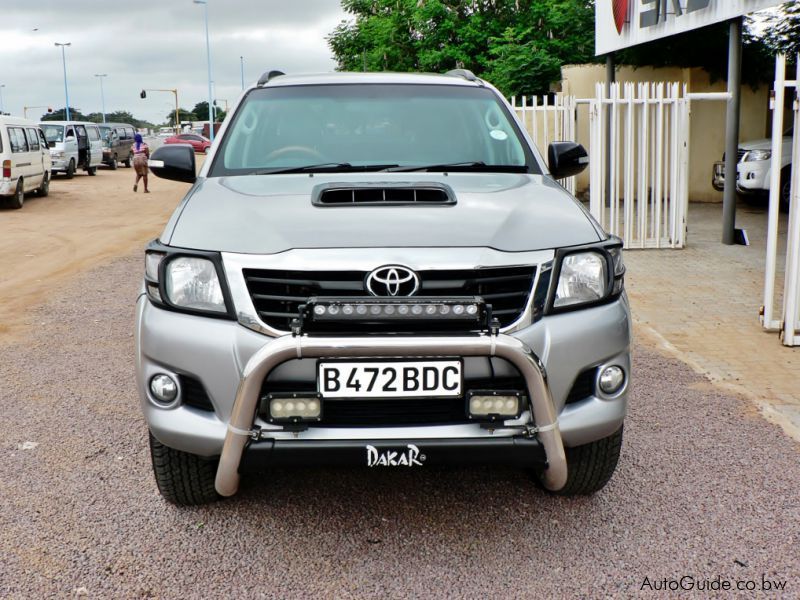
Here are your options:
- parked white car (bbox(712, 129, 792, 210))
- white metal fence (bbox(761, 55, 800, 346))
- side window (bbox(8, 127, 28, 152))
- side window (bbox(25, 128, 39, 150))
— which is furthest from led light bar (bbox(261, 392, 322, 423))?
side window (bbox(25, 128, 39, 150))

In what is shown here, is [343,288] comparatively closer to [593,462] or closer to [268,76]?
[593,462]

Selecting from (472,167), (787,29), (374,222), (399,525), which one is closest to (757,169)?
(787,29)

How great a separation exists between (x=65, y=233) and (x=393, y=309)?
14.1 metres

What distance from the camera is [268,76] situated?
5.04m

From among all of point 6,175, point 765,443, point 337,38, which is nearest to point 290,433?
point 765,443

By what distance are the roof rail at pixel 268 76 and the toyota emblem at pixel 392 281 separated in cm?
218

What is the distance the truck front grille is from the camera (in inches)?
117

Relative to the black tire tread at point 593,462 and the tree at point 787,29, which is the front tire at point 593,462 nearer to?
the black tire tread at point 593,462

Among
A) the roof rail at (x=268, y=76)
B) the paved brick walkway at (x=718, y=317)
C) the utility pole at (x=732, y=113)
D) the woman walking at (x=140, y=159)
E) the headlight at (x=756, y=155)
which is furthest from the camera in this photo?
the woman walking at (x=140, y=159)

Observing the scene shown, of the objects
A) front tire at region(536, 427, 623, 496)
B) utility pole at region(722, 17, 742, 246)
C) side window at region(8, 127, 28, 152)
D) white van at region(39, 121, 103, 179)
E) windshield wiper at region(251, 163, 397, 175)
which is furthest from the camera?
white van at region(39, 121, 103, 179)

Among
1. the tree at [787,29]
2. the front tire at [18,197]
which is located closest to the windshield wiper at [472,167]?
the tree at [787,29]

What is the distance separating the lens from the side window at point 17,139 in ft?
62.3

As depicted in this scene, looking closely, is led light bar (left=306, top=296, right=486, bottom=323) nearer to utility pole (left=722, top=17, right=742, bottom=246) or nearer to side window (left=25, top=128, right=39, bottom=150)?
utility pole (left=722, top=17, right=742, bottom=246)

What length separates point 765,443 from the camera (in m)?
4.47
